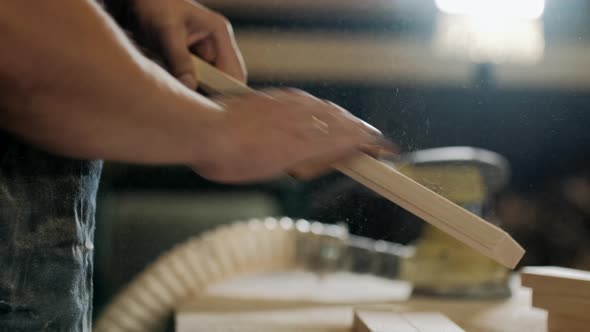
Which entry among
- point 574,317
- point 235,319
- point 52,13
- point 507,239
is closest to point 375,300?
point 235,319

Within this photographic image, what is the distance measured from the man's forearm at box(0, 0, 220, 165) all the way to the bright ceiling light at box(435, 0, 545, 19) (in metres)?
0.28

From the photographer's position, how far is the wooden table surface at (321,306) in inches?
24.0

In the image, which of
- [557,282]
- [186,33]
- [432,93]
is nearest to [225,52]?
[186,33]

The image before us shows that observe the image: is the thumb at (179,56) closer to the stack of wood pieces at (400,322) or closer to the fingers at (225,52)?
the fingers at (225,52)

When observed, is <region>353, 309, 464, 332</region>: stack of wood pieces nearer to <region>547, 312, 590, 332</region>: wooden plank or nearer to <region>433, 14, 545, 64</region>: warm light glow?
<region>547, 312, 590, 332</region>: wooden plank

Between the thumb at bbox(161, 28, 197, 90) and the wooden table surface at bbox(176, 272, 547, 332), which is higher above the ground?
the thumb at bbox(161, 28, 197, 90)

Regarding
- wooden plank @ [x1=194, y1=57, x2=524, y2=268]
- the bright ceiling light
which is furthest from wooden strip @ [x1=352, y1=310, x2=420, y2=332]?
the bright ceiling light

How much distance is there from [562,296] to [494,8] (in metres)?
0.28

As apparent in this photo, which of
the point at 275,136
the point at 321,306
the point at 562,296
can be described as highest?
the point at 275,136

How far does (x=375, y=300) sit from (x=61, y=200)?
0.44 m

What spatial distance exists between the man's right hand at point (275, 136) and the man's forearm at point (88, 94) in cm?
1

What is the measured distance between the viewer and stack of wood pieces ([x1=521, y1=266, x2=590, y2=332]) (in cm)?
46

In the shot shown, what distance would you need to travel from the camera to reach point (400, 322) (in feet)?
1.58

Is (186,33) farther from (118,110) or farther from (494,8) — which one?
(494,8)
